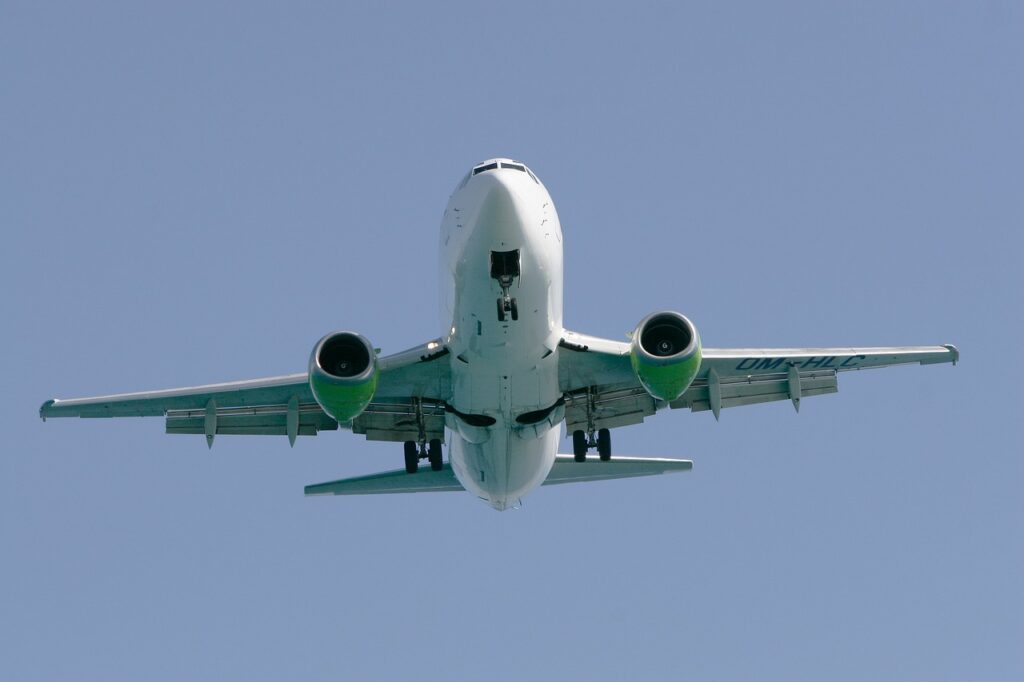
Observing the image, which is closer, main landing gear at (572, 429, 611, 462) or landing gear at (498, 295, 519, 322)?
landing gear at (498, 295, 519, 322)

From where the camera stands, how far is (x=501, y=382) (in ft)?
90.8

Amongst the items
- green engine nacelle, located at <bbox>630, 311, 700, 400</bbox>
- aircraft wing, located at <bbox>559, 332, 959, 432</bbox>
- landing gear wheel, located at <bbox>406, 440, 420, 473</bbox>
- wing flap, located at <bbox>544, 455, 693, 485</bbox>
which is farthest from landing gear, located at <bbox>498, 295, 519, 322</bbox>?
wing flap, located at <bbox>544, 455, 693, 485</bbox>

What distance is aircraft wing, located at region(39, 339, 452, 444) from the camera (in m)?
29.0

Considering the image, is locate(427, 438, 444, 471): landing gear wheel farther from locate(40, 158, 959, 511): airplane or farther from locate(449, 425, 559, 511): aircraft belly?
locate(449, 425, 559, 511): aircraft belly

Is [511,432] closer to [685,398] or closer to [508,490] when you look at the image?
[508,490]

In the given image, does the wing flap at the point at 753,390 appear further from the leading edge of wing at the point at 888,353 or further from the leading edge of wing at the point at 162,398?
the leading edge of wing at the point at 162,398

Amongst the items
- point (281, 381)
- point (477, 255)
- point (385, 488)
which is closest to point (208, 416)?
point (281, 381)

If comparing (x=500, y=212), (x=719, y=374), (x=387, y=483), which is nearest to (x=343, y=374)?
(x=500, y=212)

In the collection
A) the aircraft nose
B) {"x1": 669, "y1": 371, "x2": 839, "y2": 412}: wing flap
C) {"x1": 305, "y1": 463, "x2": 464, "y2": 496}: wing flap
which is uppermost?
the aircraft nose

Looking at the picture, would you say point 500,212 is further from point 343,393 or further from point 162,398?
point 162,398

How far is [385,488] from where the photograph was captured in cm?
3253

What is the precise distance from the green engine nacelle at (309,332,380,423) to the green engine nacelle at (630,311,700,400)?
15.9 ft

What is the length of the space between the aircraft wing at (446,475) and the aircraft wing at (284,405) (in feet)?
2.95

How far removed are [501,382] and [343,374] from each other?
A: 292 cm
